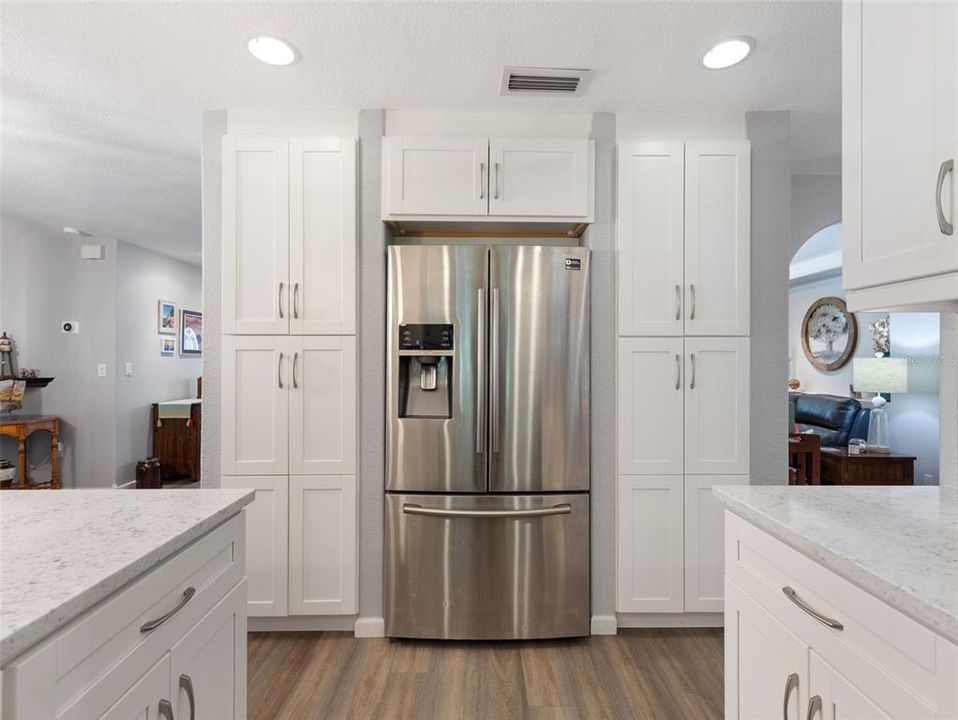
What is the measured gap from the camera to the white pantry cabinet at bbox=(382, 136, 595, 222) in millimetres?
2436

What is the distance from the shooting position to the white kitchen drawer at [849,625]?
76 cm

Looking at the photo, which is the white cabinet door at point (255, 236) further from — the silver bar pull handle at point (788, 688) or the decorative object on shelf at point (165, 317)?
the decorative object on shelf at point (165, 317)

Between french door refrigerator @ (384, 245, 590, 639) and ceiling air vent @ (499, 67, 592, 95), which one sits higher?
ceiling air vent @ (499, 67, 592, 95)

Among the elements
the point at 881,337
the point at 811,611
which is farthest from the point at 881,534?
the point at 881,337

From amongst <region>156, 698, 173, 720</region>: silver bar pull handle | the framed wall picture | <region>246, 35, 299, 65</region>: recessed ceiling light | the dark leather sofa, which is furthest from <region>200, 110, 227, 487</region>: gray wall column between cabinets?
the dark leather sofa

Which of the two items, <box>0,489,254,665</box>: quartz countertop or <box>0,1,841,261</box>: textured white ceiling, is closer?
<box>0,489,254,665</box>: quartz countertop

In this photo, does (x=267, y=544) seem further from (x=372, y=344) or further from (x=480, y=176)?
(x=480, y=176)

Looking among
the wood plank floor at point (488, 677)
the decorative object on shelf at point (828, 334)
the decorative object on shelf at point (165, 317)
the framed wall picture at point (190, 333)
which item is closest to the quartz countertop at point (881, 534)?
the wood plank floor at point (488, 677)

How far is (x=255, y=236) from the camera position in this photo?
2.43 metres

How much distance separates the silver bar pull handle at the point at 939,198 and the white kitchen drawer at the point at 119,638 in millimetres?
1650

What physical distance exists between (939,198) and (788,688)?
40.8 inches

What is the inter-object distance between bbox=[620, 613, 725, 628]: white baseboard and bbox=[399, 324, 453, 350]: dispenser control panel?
1.57 m

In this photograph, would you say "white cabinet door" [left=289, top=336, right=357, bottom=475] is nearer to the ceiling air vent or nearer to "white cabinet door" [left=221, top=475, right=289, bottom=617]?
"white cabinet door" [left=221, top=475, right=289, bottom=617]

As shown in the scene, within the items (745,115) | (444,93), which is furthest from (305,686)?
(745,115)
